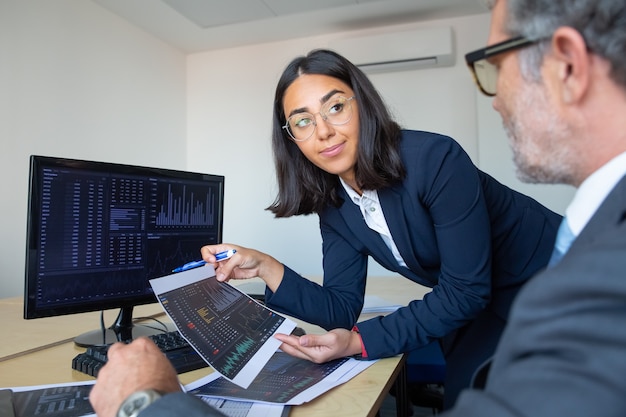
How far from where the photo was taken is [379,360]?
1021mm

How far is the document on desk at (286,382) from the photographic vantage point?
0.79m

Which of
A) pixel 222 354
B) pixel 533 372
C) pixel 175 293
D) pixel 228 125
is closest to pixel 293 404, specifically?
pixel 222 354

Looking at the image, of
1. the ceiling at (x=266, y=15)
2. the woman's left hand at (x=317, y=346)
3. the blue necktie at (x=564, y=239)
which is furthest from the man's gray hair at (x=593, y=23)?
the ceiling at (x=266, y=15)

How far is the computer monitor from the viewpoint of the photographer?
3.29 feet

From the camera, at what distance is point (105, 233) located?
3.65ft

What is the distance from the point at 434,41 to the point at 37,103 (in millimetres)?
2673

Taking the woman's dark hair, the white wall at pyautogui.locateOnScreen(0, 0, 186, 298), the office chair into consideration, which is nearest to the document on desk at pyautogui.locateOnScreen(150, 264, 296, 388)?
the woman's dark hair

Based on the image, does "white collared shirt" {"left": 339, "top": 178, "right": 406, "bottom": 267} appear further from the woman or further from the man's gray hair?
the man's gray hair

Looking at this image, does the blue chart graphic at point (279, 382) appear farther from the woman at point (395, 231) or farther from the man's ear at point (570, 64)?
the man's ear at point (570, 64)

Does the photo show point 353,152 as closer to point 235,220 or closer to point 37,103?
point 37,103

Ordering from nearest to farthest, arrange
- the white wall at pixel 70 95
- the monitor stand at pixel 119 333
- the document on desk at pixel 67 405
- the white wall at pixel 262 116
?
the document on desk at pixel 67 405, the monitor stand at pixel 119 333, the white wall at pixel 70 95, the white wall at pixel 262 116

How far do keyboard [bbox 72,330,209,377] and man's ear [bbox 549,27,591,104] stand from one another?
31.4 inches

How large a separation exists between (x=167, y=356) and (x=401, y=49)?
320cm

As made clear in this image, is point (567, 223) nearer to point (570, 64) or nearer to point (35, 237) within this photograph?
point (570, 64)
